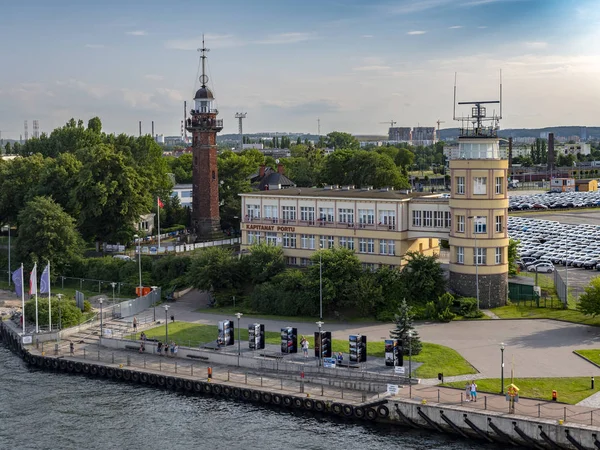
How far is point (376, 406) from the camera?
47.9 meters

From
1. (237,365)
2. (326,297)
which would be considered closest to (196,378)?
(237,365)

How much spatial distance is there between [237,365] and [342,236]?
918 inches

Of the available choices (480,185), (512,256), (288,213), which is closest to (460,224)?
(480,185)

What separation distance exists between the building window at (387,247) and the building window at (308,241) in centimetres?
720

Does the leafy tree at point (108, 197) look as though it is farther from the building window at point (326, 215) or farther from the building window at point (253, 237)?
the building window at point (326, 215)

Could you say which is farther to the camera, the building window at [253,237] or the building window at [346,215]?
the building window at [253,237]

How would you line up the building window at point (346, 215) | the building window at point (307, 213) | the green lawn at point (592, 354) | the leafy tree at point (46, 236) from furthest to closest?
the leafy tree at point (46, 236) < the building window at point (307, 213) < the building window at point (346, 215) < the green lawn at point (592, 354)

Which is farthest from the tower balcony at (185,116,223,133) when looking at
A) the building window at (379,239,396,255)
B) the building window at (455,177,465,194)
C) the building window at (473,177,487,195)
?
the building window at (473,177,487,195)

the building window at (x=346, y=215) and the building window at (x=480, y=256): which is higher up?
the building window at (x=346, y=215)

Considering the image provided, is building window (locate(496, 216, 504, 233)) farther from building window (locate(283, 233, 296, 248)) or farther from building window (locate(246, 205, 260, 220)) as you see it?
building window (locate(246, 205, 260, 220))

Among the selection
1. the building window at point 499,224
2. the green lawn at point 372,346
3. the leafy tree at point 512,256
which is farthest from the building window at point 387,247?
the green lawn at point 372,346

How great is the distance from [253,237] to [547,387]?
134 feet

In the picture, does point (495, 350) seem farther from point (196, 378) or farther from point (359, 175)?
point (359, 175)

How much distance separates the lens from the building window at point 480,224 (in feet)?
226
